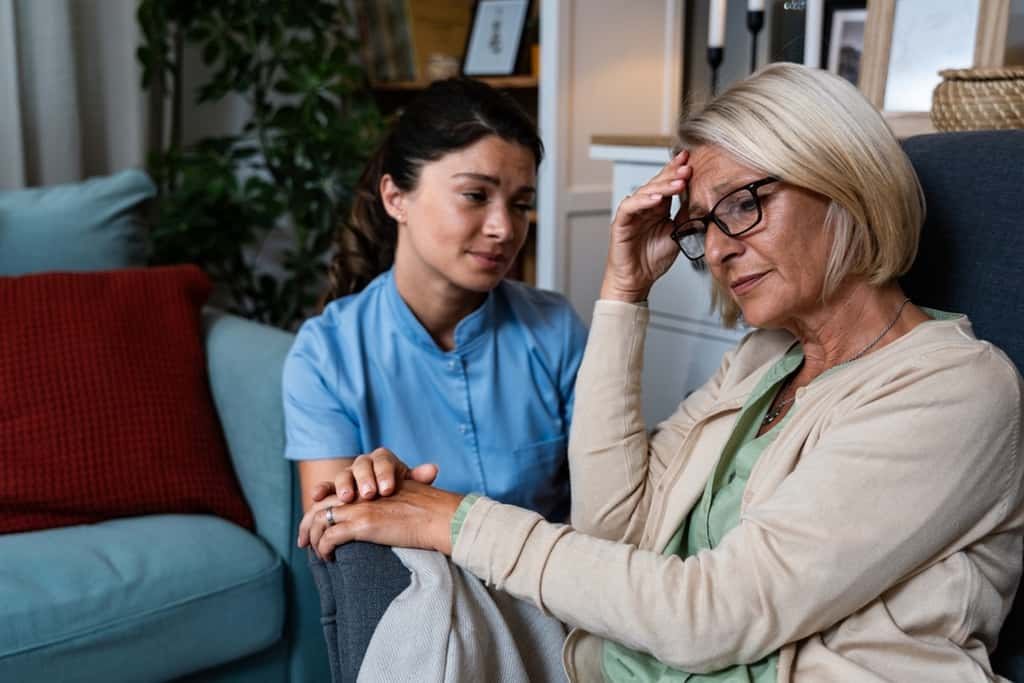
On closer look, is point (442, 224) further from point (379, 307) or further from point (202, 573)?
point (202, 573)

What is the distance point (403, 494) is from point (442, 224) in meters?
0.44

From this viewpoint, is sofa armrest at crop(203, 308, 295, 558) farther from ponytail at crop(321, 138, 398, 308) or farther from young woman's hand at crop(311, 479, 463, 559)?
young woman's hand at crop(311, 479, 463, 559)

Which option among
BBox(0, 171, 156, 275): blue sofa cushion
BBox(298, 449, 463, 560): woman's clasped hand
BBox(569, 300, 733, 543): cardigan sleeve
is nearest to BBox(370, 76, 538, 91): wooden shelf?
BBox(0, 171, 156, 275): blue sofa cushion

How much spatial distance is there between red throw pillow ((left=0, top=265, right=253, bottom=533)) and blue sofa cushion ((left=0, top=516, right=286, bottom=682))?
0.15ft

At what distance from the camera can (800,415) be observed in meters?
1.00

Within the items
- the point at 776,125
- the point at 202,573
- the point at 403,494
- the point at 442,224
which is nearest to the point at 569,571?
the point at 403,494

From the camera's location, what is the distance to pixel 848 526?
85 centimetres

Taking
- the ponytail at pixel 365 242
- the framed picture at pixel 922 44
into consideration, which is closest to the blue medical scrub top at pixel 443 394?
the ponytail at pixel 365 242

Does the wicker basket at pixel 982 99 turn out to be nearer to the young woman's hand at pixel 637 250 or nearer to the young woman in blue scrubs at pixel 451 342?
the young woman's hand at pixel 637 250

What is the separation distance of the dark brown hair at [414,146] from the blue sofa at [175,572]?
20 centimetres

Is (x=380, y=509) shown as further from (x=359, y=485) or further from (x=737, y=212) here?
(x=737, y=212)

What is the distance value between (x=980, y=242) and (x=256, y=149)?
1968 millimetres

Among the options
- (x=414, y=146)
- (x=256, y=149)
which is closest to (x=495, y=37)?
(x=256, y=149)

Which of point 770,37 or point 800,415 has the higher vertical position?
point 770,37
